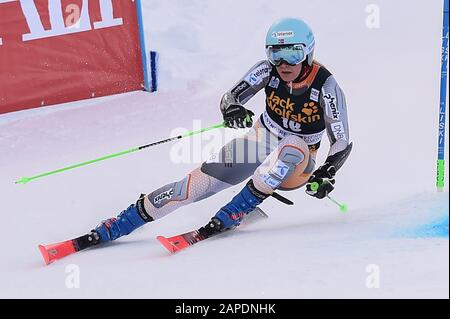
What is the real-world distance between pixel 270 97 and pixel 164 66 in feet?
13.5

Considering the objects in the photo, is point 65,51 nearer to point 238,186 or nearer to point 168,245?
point 238,186

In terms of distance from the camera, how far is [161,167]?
20.1ft

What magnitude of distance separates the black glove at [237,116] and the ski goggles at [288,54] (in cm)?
39

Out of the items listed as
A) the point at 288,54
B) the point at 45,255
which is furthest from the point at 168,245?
the point at 288,54

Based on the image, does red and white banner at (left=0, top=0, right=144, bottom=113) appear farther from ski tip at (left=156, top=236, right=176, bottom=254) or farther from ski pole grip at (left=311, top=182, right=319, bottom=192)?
ski pole grip at (left=311, top=182, right=319, bottom=192)

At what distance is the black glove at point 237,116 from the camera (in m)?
4.69

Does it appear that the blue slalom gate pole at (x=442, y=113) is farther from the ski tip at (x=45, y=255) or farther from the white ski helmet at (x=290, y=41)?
the ski tip at (x=45, y=255)

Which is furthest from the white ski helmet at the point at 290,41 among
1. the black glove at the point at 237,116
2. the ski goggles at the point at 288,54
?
the black glove at the point at 237,116

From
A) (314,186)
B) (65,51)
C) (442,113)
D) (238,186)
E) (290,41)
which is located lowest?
(238,186)

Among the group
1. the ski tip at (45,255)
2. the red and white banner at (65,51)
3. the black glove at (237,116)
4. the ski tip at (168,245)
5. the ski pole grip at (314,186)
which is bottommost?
the ski tip at (45,255)

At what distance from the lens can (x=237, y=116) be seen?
4.70 metres

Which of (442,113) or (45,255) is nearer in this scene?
(45,255)

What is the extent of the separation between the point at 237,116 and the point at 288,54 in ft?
1.71

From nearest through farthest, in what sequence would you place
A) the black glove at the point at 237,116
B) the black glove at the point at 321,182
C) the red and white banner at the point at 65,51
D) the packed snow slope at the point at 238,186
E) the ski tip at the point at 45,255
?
the packed snow slope at the point at 238,186
the black glove at the point at 321,182
the ski tip at the point at 45,255
the black glove at the point at 237,116
the red and white banner at the point at 65,51
